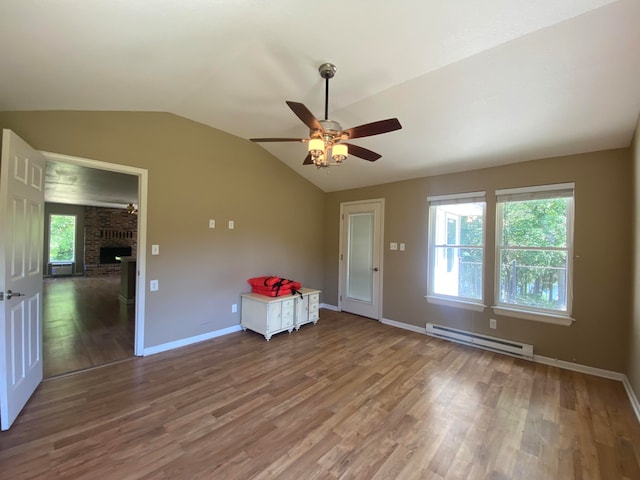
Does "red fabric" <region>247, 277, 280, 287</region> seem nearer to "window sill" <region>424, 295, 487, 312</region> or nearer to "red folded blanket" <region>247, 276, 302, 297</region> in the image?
"red folded blanket" <region>247, 276, 302, 297</region>

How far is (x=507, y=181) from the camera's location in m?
3.53

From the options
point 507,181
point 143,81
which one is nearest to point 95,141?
point 143,81

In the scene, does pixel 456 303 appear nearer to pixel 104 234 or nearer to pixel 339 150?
pixel 339 150

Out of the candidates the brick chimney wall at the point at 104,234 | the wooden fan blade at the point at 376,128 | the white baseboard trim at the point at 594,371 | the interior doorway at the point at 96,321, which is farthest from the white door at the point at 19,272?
the brick chimney wall at the point at 104,234

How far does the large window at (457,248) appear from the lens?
12.5 ft

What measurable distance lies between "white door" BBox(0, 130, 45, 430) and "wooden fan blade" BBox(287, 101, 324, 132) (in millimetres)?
1941

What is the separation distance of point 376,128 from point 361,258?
10.8 ft

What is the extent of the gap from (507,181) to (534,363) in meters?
2.21

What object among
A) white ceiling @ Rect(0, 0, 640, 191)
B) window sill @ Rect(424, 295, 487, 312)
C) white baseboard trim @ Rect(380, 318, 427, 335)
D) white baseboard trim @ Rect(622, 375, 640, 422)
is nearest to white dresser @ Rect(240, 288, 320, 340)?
white baseboard trim @ Rect(380, 318, 427, 335)

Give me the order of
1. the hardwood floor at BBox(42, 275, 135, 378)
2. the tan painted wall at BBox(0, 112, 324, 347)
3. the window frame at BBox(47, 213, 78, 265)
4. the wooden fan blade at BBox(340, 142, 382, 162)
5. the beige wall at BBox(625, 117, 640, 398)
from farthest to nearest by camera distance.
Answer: the window frame at BBox(47, 213, 78, 265), the hardwood floor at BBox(42, 275, 135, 378), the tan painted wall at BBox(0, 112, 324, 347), the wooden fan blade at BBox(340, 142, 382, 162), the beige wall at BBox(625, 117, 640, 398)

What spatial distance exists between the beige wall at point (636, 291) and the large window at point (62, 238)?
12883 mm

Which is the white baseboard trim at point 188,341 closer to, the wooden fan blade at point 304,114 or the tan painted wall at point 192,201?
the tan painted wall at point 192,201

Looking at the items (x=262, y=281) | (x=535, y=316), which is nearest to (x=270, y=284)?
(x=262, y=281)

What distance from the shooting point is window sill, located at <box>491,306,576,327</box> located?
314 centimetres
